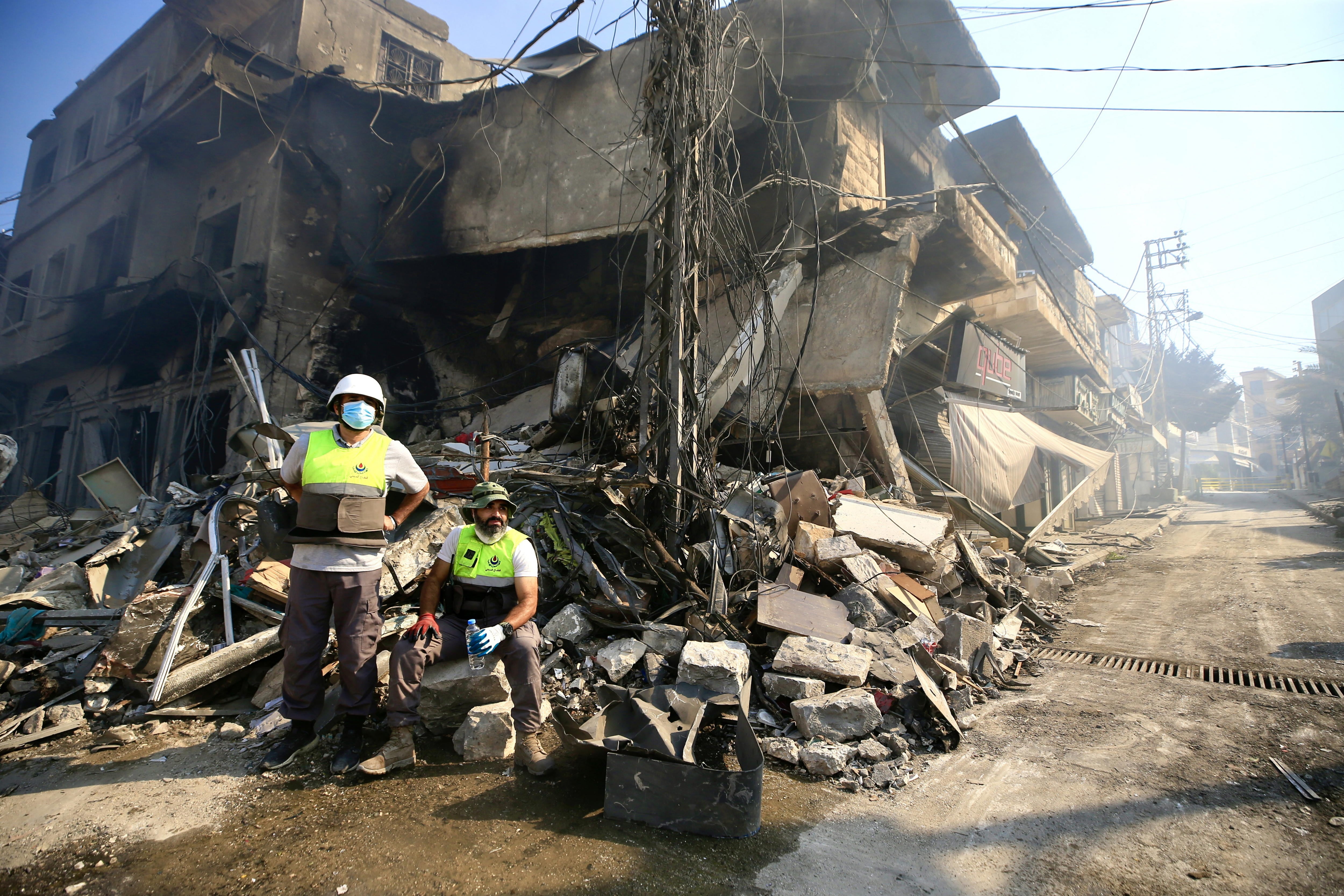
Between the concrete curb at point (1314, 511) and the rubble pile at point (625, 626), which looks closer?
the rubble pile at point (625, 626)

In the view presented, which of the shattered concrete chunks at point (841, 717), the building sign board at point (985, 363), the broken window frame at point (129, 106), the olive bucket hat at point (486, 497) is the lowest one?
the shattered concrete chunks at point (841, 717)

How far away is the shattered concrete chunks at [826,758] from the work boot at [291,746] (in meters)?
2.43

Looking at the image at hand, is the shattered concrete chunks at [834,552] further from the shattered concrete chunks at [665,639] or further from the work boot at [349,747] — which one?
the work boot at [349,747]

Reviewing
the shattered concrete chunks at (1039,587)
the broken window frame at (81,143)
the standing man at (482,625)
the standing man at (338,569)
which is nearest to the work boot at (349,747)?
the standing man at (338,569)

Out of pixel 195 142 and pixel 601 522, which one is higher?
pixel 195 142

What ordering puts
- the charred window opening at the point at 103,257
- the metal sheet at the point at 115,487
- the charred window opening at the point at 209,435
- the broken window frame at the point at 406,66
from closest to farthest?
the metal sheet at the point at 115,487
the charred window opening at the point at 209,435
the broken window frame at the point at 406,66
the charred window opening at the point at 103,257

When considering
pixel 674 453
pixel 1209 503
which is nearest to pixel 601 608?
pixel 674 453

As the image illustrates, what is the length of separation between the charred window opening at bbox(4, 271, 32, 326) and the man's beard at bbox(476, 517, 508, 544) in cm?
1876

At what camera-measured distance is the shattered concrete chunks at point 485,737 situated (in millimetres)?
2924

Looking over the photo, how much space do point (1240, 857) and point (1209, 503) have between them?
33513 mm

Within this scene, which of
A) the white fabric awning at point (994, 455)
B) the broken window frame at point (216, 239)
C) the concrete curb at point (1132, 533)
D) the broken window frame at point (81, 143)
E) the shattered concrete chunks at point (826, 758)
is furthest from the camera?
the broken window frame at point (81, 143)

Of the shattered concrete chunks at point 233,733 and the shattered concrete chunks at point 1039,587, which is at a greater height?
the shattered concrete chunks at point 1039,587

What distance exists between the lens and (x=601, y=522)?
15.4ft

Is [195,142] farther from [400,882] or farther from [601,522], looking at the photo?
[400,882]
